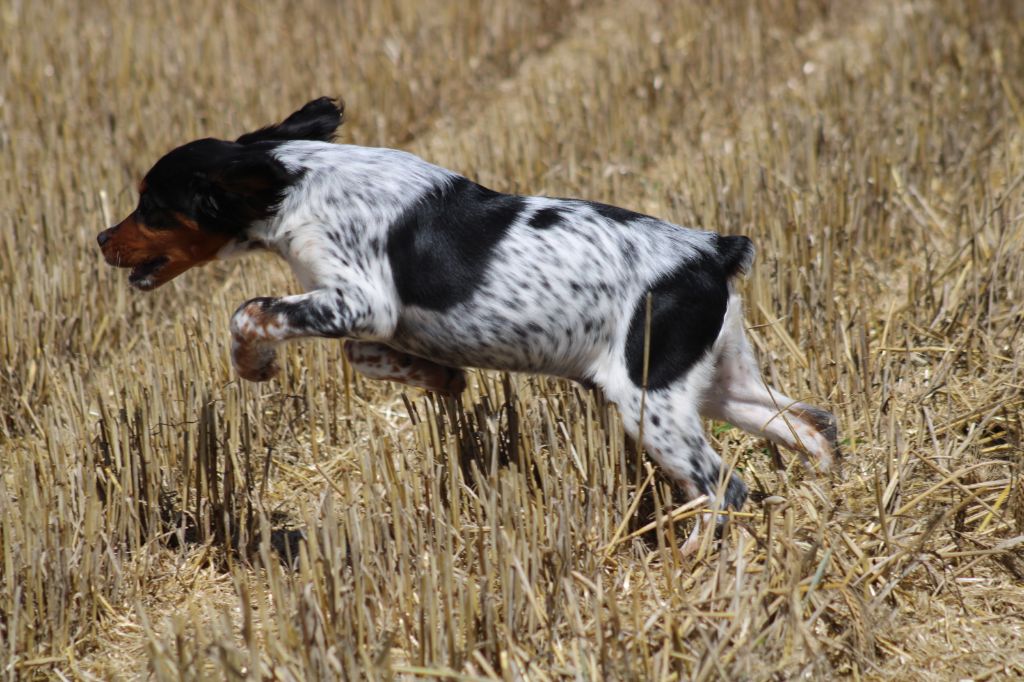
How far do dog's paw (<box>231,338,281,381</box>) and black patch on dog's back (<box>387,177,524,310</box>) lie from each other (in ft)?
1.45

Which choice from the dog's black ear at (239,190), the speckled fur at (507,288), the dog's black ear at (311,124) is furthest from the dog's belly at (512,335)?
the dog's black ear at (311,124)

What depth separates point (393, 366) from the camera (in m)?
3.93

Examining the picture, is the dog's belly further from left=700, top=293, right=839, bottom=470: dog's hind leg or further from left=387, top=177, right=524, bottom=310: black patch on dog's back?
left=700, top=293, right=839, bottom=470: dog's hind leg

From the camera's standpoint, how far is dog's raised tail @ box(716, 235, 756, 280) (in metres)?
3.82

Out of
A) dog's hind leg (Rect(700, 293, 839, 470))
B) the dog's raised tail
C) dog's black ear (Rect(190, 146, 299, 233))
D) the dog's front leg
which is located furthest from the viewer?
dog's hind leg (Rect(700, 293, 839, 470))

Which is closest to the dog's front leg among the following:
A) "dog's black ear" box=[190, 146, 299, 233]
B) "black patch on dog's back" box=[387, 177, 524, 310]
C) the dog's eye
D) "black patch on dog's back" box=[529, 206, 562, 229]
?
"black patch on dog's back" box=[387, 177, 524, 310]

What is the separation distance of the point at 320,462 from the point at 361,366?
968 millimetres

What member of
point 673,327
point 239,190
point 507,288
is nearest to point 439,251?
point 507,288

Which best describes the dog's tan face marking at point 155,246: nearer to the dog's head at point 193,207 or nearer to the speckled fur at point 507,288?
the dog's head at point 193,207

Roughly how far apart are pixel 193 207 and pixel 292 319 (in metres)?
0.53

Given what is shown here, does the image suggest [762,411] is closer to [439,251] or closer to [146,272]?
[439,251]

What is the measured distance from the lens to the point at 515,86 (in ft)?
30.6

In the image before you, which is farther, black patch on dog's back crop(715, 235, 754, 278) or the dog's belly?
black patch on dog's back crop(715, 235, 754, 278)

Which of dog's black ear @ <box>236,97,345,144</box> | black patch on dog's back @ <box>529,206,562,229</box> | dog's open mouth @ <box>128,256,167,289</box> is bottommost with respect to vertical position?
black patch on dog's back @ <box>529,206,562,229</box>
